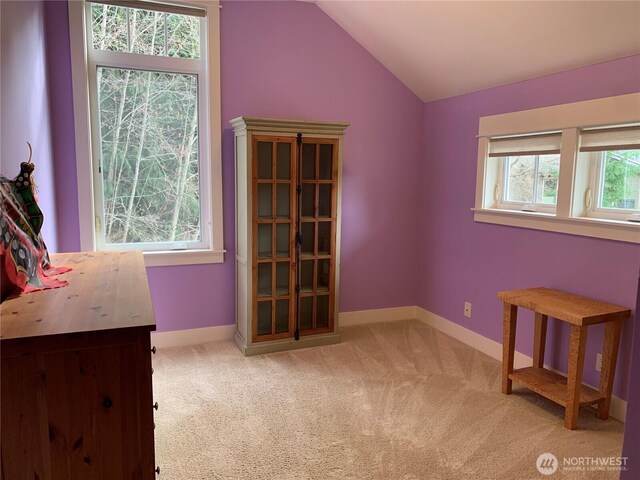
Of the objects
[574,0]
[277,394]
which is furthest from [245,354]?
[574,0]

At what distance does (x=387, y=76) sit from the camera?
13.1 feet

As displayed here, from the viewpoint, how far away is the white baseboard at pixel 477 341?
8.55 ft

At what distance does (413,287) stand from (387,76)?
6.22 feet

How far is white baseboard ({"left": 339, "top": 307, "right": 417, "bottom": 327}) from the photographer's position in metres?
4.11

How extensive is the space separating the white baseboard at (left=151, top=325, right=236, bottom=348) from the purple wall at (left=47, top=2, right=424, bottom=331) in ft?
0.18

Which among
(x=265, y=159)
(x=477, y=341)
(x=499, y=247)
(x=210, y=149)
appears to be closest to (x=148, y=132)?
(x=210, y=149)

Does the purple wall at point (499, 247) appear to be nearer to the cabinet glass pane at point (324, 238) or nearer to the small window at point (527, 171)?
the small window at point (527, 171)

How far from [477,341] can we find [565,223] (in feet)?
3.94

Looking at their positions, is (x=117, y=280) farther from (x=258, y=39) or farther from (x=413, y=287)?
(x=413, y=287)

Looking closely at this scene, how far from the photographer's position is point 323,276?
3715 mm

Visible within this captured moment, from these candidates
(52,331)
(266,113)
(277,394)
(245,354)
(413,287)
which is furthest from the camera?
(413,287)

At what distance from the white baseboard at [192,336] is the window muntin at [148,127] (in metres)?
0.65

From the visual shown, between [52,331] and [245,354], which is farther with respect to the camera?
[245,354]

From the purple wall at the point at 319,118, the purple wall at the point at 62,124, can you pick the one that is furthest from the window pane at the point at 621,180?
the purple wall at the point at 62,124
